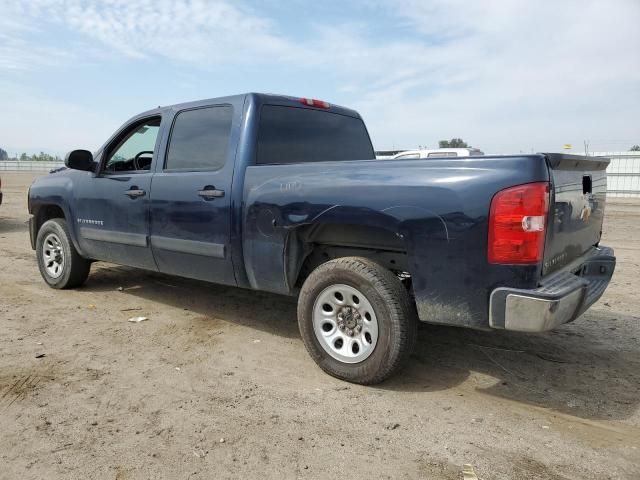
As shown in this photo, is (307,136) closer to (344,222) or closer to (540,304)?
(344,222)

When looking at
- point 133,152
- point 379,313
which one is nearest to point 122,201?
point 133,152

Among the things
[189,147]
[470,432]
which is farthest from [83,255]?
[470,432]

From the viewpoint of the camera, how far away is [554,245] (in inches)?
118

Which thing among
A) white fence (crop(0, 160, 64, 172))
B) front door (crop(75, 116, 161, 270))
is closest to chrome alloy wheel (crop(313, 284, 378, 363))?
front door (crop(75, 116, 161, 270))

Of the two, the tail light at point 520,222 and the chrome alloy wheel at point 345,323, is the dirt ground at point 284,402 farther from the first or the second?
the tail light at point 520,222

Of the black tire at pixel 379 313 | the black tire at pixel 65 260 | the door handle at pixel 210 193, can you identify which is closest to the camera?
the black tire at pixel 379 313

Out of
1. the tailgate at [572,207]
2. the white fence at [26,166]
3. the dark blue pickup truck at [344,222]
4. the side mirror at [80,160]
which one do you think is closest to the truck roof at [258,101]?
the dark blue pickup truck at [344,222]

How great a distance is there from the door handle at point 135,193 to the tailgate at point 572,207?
3.41m

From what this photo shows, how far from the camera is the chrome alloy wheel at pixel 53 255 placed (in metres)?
5.73

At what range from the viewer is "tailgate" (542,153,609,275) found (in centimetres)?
292

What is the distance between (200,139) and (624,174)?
2533 centimetres

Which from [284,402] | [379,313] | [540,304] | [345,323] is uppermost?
[540,304]

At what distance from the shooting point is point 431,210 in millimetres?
2939

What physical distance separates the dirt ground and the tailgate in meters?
0.91
